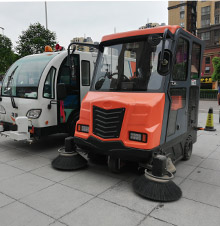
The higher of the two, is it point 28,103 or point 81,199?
point 28,103

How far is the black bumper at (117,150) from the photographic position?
370 centimetres

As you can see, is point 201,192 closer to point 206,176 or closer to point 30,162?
point 206,176

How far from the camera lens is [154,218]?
3076 millimetres

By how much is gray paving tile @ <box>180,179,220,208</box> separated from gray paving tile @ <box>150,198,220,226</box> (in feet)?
0.56

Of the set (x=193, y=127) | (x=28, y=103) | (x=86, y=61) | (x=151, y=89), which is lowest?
(x=193, y=127)

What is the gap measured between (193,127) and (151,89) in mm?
2047

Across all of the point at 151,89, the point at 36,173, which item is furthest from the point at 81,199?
the point at 151,89

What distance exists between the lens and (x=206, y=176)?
456 cm

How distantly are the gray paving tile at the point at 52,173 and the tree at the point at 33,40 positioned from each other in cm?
1144

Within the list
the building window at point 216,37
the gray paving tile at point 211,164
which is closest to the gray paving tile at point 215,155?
the gray paving tile at point 211,164

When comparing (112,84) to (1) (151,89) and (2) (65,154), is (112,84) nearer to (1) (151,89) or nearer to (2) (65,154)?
(1) (151,89)

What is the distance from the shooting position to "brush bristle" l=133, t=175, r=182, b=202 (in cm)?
347

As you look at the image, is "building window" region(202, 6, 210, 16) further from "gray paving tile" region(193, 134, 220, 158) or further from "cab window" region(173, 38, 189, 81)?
"cab window" region(173, 38, 189, 81)

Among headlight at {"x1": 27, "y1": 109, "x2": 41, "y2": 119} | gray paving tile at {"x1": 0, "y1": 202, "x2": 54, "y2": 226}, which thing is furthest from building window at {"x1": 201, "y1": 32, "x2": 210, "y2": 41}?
gray paving tile at {"x1": 0, "y1": 202, "x2": 54, "y2": 226}
